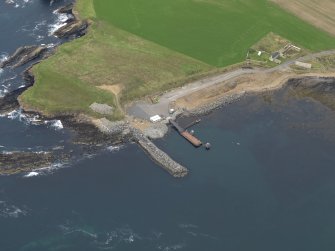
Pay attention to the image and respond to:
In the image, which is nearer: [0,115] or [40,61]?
[0,115]

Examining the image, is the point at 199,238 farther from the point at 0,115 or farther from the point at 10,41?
the point at 10,41

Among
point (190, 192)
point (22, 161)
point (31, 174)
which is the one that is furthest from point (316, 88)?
point (22, 161)

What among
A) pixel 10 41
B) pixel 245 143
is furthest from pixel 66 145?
pixel 10 41

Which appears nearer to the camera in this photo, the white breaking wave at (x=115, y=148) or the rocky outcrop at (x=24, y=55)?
the white breaking wave at (x=115, y=148)

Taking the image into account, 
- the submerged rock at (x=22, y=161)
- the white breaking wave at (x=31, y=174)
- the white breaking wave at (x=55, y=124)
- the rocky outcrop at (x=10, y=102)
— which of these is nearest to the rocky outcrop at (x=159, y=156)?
the white breaking wave at (x=55, y=124)

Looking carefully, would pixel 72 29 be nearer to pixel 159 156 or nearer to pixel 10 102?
pixel 10 102

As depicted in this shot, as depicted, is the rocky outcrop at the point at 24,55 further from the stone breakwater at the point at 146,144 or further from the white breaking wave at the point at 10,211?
the white breaking wave at the point at 10,211
